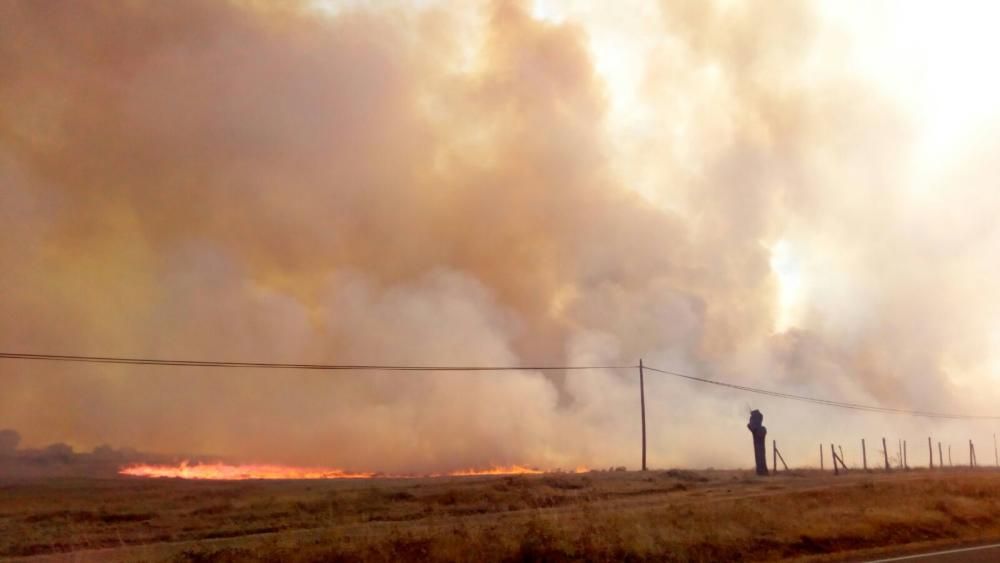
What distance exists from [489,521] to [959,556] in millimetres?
17679

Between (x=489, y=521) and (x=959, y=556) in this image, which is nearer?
(x=959, y=556)

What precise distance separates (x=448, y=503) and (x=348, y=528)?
1322 centimetres

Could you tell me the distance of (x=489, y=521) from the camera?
3105 centimetres

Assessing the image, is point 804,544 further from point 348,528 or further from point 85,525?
point 85,525

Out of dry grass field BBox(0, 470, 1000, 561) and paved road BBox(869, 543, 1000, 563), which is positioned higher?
paved road BBox(869, 543, 1000, 563)

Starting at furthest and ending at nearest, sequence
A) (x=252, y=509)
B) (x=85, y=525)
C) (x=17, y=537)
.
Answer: (x=252, y=509) < (x=85, y=525) < (x=17, y=537)

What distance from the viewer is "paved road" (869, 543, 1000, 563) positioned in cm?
1780

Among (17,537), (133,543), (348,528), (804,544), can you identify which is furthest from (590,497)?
(17,537)

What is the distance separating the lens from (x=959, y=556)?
18.6 meters

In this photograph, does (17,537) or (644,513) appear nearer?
(644,513)

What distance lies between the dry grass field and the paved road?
160cm

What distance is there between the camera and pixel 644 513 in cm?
2809

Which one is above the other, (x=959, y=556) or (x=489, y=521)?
(x=959, y=556)

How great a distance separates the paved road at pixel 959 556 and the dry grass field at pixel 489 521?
160cm
